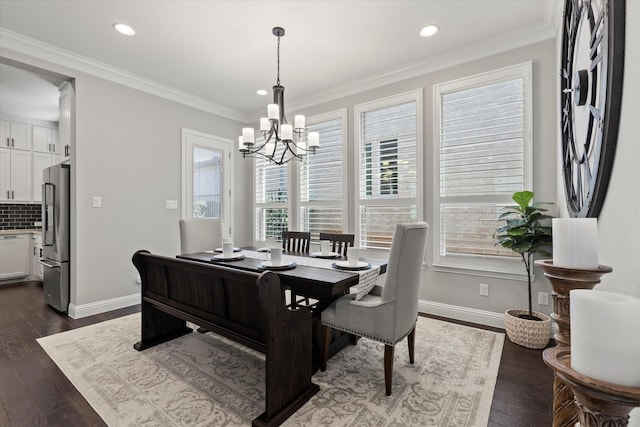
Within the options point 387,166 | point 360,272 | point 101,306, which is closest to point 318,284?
point 360,272

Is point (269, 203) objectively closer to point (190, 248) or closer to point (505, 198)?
point (190, 248)

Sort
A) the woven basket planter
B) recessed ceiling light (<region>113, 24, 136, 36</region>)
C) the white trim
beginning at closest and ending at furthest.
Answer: the woven basket planter < recessed ceiling light (<region>113, 24, 136, 36</region>) < the white trim

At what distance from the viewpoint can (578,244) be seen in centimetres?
86

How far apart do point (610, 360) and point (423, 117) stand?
3252 millimetres

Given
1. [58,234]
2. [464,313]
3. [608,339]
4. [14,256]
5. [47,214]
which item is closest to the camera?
[608,339]

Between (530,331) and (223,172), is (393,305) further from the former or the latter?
(223,172)

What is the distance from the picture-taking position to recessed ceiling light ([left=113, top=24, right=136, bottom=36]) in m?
2.74

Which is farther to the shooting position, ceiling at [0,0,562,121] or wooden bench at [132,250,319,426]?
ceiling at [0,0,562,121]

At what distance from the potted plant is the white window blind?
306 cm

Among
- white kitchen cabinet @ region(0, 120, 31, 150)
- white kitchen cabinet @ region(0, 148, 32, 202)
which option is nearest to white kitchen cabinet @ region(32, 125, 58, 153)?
white kitchen cabinet @ region(0, 120, 31, 150)

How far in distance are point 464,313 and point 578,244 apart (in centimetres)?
266

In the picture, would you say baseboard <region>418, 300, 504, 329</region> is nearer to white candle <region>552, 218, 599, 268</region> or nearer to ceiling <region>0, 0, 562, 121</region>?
white candle <region>552, 218, 599, 268</region>

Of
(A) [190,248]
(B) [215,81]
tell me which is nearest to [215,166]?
(B) [215,81]

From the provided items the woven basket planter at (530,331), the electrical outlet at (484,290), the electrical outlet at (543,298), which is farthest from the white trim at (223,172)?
the electrical outlet at (543,298)
